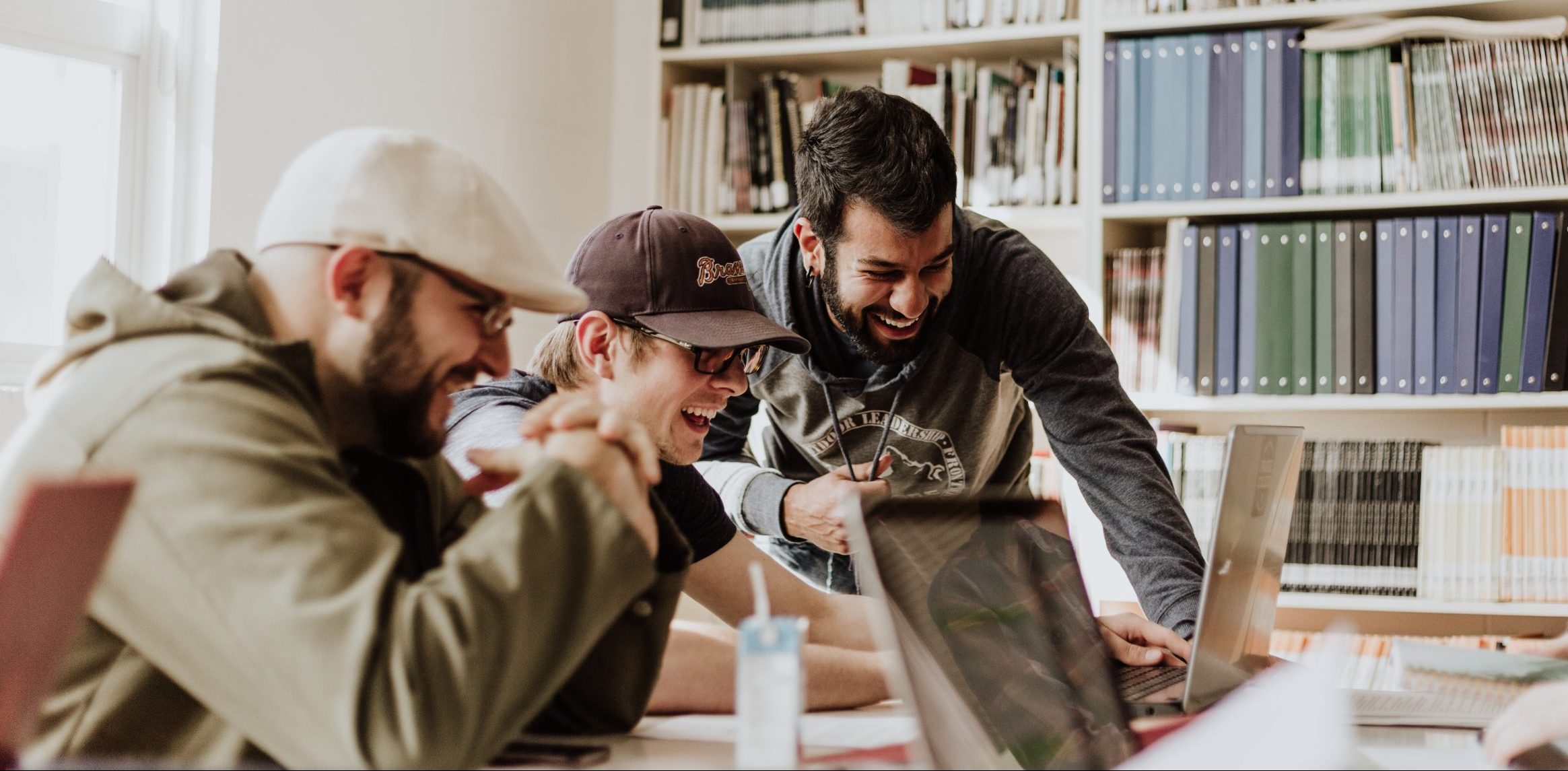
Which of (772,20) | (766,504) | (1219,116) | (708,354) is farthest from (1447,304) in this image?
(708,354)

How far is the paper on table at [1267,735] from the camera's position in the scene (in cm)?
87

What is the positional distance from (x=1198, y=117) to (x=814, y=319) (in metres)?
1.15

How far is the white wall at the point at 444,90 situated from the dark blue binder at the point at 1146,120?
1.15m

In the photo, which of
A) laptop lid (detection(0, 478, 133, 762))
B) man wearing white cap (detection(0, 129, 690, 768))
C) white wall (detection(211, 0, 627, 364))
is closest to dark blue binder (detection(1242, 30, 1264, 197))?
white wall (detection(211, 0, 627, 364))

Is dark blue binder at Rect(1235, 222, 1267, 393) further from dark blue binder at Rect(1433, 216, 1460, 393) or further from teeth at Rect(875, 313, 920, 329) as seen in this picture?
teeth at Rect(875, 313, 920, 329)

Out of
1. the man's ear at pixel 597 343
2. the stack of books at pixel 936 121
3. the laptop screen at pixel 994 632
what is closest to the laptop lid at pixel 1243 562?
the laptop screen at pixel 994 632

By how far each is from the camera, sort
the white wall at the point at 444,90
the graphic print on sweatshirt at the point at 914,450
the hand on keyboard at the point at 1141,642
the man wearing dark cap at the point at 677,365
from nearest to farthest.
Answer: the hand on keyboard at the point at 1141,642 → the man wearing dark cap at the point at 677,365 → the graphic print on sweatshirt at the point at 914,450 → the white wall at the point at 444,90

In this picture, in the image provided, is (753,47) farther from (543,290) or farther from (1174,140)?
(543,290)

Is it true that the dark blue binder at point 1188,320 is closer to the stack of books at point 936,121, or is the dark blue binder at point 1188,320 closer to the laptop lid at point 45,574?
the stack of books at point 936,121

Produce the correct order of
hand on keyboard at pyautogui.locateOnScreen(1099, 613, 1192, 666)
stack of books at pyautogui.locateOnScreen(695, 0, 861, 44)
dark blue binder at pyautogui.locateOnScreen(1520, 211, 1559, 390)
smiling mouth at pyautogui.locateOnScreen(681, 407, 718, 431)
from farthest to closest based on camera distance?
stack of books at pyautogui.locateOnScreen(695, 0, 861, 44)
dark blue binder at pyautogui.locateOnScreen(1520, 211, 1559, 390)
smiling mouth at pyautogui.locateOnScreen(681, 407, 718, 431)
hand on keyboard at pyautogui.locateOnScreen(1099, 613, 1192, 666)

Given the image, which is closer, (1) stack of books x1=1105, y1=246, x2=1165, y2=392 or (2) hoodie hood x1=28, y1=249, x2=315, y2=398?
(2) hoodie hood x1=28, y1=249, x2=315, y2=398

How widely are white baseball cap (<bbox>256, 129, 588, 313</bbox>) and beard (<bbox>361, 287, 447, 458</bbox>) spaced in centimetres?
5

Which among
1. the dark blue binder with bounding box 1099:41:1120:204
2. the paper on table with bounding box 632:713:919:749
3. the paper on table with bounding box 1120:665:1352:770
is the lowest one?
the paper on table with bounding box 632:713:919:749

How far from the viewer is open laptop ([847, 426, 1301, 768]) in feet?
3.08
